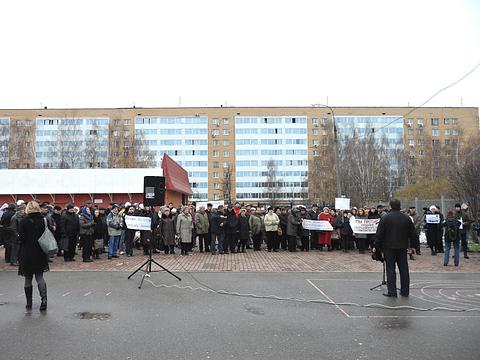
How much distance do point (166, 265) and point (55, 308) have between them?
228 inches

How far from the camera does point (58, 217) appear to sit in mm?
13805

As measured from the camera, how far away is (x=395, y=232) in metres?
8.59

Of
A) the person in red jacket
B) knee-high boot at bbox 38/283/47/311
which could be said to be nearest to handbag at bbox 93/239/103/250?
knee-high boot at bbox 38/283/47/311

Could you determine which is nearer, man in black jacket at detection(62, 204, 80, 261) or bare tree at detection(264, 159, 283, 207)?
man in black jacket at detection(62, 204, 80, 261)

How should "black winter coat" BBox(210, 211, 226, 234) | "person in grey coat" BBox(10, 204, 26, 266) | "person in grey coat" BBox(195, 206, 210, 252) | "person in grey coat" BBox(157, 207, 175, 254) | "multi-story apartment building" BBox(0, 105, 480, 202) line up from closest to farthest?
1. "person in grey coat" BBox(10, 204, 26, 266)
2. "person in grey coat" BBox(157, 207, 175, 254)
3. "black winter coat" BBox(210, 211, 226, 234)
4. "person in grey coat" BBox(195, 206, 210, 252)
5. "multi-story apartment building" BBox(0, 105, 480, 202)

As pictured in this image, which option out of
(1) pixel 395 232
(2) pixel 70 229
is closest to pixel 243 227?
(2) pixel 70 229

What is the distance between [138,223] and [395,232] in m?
8.75

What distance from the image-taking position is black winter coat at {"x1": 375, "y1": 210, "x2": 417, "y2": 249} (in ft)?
28.1

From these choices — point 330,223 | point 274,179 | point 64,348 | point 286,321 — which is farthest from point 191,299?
point 274,179

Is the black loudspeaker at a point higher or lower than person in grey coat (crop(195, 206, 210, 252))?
higher

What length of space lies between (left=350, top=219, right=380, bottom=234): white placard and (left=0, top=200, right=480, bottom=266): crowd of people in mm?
372

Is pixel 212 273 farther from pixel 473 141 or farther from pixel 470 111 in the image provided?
pixel 470 111

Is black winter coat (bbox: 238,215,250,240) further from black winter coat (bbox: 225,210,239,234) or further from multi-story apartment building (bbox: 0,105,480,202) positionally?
multi-story apartment building (bbox: 0,105,480,202)

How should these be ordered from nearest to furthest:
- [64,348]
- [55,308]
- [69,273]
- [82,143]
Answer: [64,348], [55,308], [69,273], [82,143]
